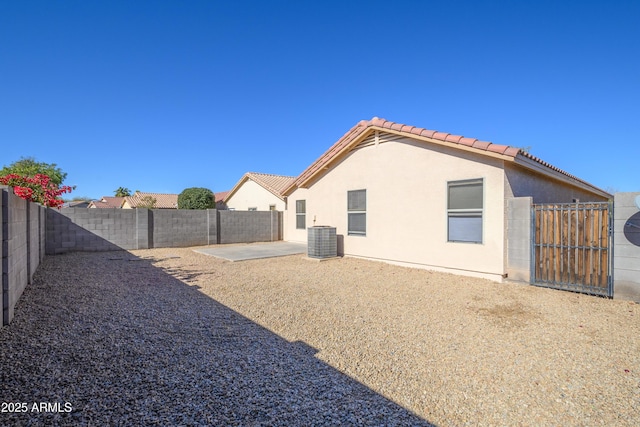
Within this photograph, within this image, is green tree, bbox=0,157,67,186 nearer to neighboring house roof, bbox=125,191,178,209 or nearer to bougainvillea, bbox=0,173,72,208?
neighboring house roof, bbox=125,191,178,209

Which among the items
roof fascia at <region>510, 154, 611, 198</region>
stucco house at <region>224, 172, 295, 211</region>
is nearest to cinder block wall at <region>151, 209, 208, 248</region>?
stucco house at <region>224, 172, 295, 211</region>

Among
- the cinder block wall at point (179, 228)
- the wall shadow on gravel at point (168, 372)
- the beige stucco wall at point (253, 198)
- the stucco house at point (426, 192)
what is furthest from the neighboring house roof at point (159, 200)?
the wall shadow on gravel at point (168, 372)

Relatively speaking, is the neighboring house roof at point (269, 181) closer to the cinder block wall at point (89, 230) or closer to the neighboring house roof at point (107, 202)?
the cinder block wall at point (89, 230)

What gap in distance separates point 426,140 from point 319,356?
673cm

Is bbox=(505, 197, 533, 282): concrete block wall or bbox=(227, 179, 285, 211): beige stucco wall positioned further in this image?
bbox=(227, 179, 285, 211): beige stucco wall

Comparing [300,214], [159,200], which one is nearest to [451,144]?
[300,214]

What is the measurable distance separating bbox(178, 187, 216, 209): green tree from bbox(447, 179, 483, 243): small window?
21.3 meters

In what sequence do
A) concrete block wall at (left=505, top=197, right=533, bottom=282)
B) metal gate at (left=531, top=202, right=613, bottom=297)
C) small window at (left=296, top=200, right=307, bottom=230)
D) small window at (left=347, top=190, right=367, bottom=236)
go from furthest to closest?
small window at (left=296, top=200, right=307, bottom=230)
small window at (left=347, top=190, right=367, bottom=236)
concrete block wall at (left=505, top=197, right=533, bottom=282)
metal gate at (left=531, top=202, right=613, bottom=297)

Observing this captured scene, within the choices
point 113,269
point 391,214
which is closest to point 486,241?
point 391,214

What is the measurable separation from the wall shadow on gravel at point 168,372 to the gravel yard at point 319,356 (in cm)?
2

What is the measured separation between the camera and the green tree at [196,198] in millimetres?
24578

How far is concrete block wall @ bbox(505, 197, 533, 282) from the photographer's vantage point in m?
6.66

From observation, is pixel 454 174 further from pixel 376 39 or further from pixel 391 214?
pixel 376 39

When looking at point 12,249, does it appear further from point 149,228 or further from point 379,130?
point 149,228
